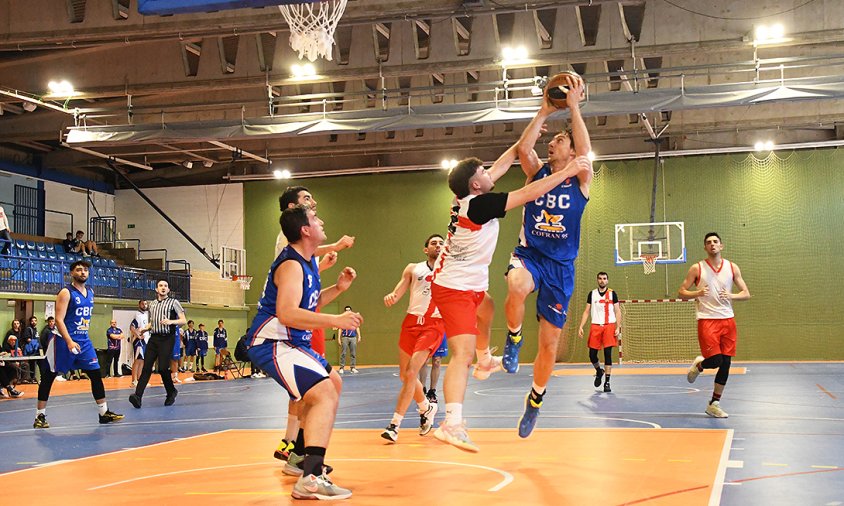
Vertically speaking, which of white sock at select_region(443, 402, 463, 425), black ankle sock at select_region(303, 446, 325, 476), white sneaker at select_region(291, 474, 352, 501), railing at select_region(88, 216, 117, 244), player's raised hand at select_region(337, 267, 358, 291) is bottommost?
white sneaker at select_region(291, 474, 352, 501)

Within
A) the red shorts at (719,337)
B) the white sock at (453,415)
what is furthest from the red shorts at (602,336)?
the white sock at (453,415)

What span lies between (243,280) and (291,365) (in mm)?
28808

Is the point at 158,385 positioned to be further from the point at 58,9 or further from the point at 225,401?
the point at 58,9

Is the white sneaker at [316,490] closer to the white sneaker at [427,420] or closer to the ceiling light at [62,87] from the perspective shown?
the white sneaker at [427,420]

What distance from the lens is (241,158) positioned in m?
33.1

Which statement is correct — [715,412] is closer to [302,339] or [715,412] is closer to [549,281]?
[549,281]

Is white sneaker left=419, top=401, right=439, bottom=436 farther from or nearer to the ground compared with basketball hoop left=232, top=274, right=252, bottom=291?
nearer to the ground

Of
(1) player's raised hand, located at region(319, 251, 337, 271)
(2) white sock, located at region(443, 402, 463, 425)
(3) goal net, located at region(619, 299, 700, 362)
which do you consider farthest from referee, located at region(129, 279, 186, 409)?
(3) goal net, located at region(619, 299, 700, 362)

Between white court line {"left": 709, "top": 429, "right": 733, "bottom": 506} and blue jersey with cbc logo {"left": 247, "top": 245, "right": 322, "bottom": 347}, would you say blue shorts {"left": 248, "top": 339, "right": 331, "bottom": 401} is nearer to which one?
blue jersey with cbc logo {"left": 247, "top": 245, "right": 322, "bottom": 347}

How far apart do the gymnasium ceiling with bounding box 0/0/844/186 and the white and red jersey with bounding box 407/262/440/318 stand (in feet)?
28.4

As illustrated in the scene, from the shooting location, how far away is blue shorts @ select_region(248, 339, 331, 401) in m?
5.82

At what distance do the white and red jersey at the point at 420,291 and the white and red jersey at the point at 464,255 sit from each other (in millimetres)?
2325

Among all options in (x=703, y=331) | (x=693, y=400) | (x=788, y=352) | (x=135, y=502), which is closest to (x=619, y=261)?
(x=788, y=352)

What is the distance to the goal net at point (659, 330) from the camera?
3003cm
